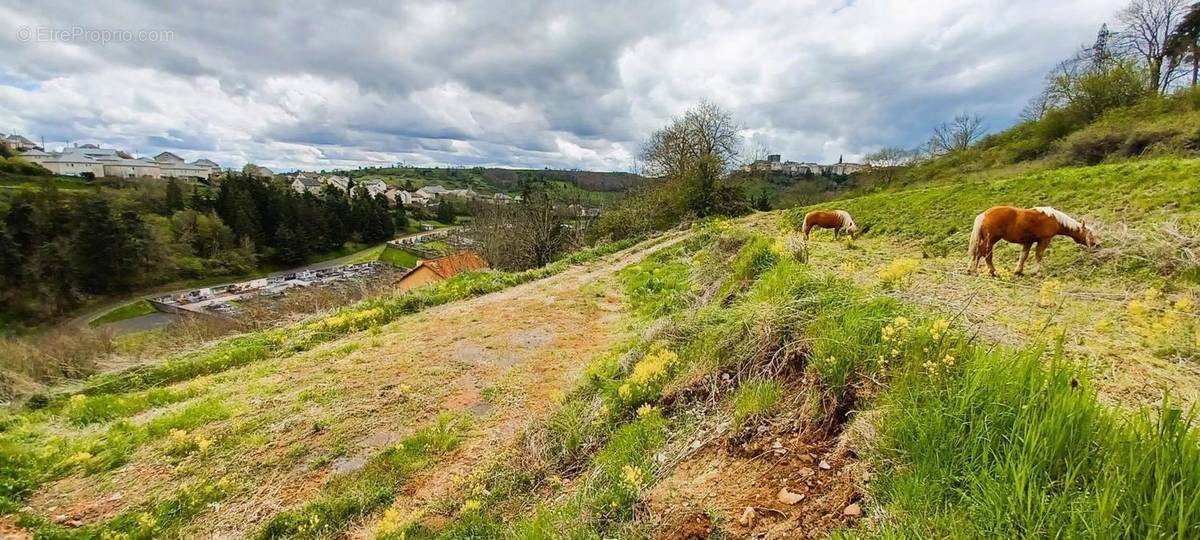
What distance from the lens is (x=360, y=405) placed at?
219 inches

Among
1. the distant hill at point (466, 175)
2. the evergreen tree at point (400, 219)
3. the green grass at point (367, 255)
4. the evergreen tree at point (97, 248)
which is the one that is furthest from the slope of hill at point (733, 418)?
the distant hill at point (466, 175)

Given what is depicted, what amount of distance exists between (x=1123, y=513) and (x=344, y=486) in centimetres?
496

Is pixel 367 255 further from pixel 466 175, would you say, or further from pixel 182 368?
pixel 466 175

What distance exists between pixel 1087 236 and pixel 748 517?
18.3 feet

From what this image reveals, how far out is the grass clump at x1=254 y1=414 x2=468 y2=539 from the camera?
143 inches

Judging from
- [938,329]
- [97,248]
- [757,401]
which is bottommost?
[97,248]

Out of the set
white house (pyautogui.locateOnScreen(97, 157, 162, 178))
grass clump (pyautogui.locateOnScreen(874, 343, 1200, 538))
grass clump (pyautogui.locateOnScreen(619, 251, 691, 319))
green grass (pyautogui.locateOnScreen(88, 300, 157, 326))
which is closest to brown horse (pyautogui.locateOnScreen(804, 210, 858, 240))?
grass clump (pyautogui.locateOnScreen(619, 251, 691, 319))

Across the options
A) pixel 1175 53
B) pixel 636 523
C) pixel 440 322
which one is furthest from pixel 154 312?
pixel 1175 53

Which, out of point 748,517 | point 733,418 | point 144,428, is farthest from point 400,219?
point 748,517

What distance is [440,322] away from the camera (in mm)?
9117

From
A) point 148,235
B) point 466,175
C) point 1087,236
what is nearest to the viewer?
point 1087,236

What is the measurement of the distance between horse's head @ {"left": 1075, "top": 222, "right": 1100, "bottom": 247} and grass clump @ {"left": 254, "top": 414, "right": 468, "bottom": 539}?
7146 millimetres

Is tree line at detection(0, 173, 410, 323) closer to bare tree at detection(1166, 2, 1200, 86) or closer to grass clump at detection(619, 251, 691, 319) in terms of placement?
grass clump at detection(619, 251, 691, 319)

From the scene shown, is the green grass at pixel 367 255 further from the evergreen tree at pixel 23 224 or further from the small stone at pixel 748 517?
the small stone at pixel 748 517
